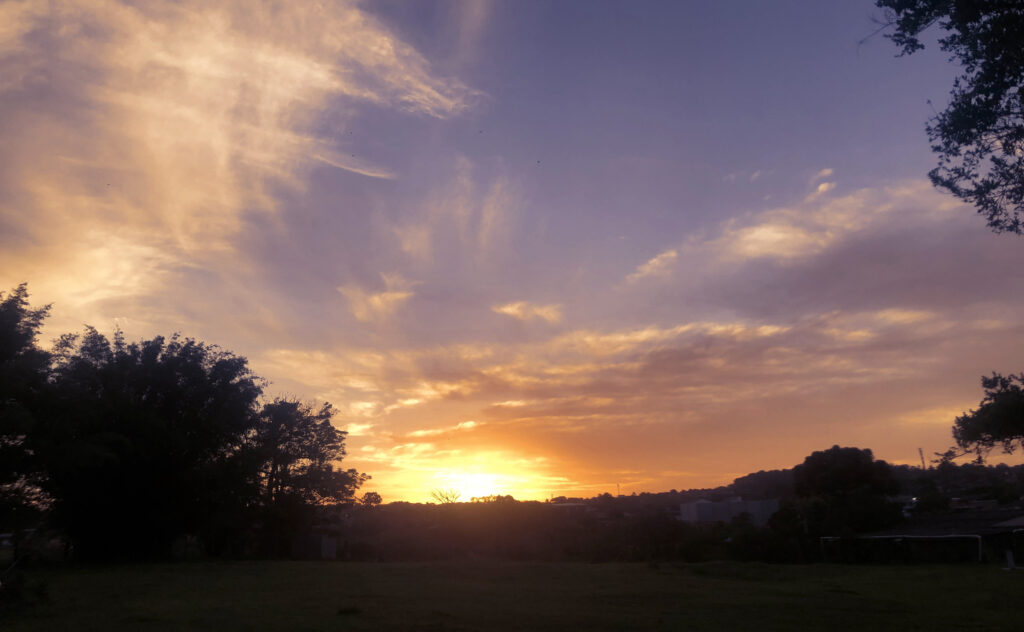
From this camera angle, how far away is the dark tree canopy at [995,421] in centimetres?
1484

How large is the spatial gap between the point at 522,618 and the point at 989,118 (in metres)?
11.3

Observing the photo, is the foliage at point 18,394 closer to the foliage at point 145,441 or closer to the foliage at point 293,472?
the foliage at point 145,441

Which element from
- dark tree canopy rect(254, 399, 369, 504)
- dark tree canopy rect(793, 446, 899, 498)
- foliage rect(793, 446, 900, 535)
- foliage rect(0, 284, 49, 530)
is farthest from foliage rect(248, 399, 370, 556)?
dark tree canopy rect(793, 446, 899, 498)

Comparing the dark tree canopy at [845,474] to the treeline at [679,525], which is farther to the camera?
the dark tree canopy at [845,474]

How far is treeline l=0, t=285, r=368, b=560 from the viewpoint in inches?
958

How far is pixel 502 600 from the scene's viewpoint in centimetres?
1656

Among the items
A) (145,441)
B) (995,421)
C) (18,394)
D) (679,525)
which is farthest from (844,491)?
(18,394)

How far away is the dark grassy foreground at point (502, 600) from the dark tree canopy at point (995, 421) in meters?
3.48

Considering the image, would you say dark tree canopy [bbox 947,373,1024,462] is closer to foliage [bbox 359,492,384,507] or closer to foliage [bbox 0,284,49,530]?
foliage [bbox 0,284,49,530]

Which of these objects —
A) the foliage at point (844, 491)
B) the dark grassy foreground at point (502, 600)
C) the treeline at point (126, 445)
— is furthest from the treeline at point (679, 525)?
the dark grassy foreground at point (502, 600)

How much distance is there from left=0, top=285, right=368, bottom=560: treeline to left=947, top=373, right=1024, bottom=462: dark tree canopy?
25664mm

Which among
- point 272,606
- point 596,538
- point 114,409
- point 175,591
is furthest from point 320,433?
point 272,606

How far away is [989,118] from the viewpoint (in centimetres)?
1048

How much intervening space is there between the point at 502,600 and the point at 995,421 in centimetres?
1146
